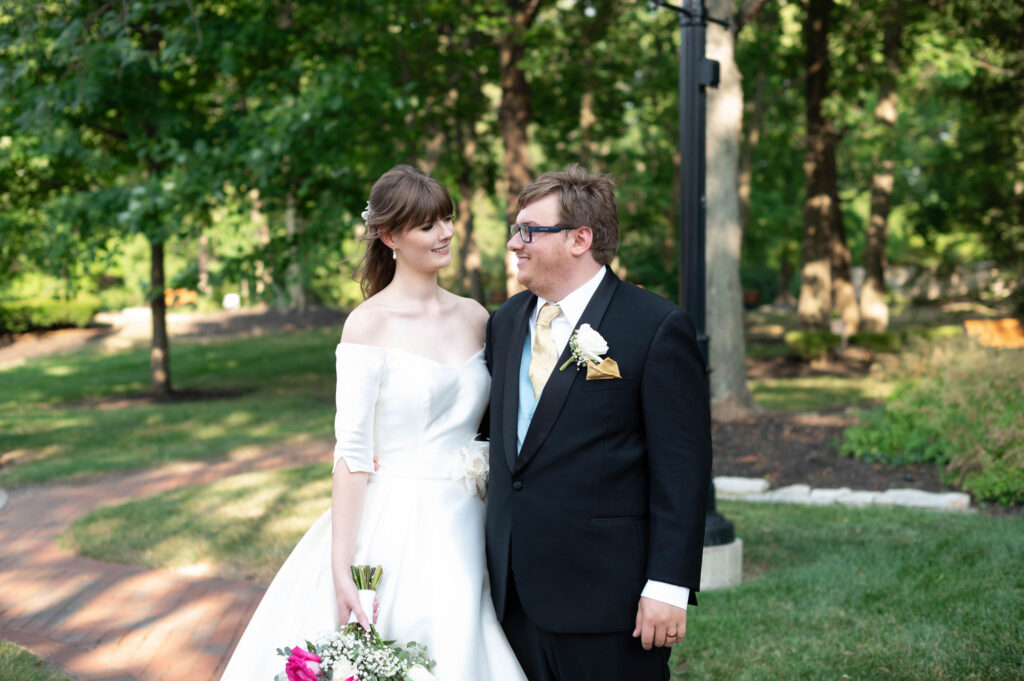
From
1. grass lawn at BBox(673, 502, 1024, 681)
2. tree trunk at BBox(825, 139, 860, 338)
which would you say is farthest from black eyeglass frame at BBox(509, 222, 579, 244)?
tree trunk at BBox(825, 139, 860, 338)

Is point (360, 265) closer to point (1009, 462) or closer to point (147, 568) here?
point (147, 568)

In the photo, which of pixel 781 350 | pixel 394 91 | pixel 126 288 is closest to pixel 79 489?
pixel 394 91

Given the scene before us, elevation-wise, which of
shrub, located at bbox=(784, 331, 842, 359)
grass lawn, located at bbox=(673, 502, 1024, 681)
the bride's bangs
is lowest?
grass lawn, located at bbox=(673, 502, 1024, 681)

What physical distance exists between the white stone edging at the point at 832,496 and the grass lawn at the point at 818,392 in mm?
4982

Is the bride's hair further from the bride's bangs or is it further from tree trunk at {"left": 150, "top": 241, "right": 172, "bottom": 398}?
tree trunk at {"left": 150, "top": 241, "right": 172, "bottom": 398}

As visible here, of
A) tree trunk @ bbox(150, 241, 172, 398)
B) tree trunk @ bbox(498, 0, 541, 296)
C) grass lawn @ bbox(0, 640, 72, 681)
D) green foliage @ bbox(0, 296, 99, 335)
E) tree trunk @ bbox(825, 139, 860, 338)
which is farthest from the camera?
green foliage @ bbox(0, 296, 99, 335)

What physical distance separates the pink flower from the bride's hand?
0.67 ft

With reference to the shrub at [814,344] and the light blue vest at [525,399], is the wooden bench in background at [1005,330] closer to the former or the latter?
the shrub at [814,344]

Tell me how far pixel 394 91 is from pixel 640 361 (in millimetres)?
10747

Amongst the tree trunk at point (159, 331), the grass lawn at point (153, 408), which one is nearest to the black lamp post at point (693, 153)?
the grass lawn at point (153, 408)

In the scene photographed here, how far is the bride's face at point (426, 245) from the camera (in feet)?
9.41

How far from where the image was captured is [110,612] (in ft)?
17.6

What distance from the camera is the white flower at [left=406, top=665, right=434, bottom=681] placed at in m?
2.54

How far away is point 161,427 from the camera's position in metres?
12.7
